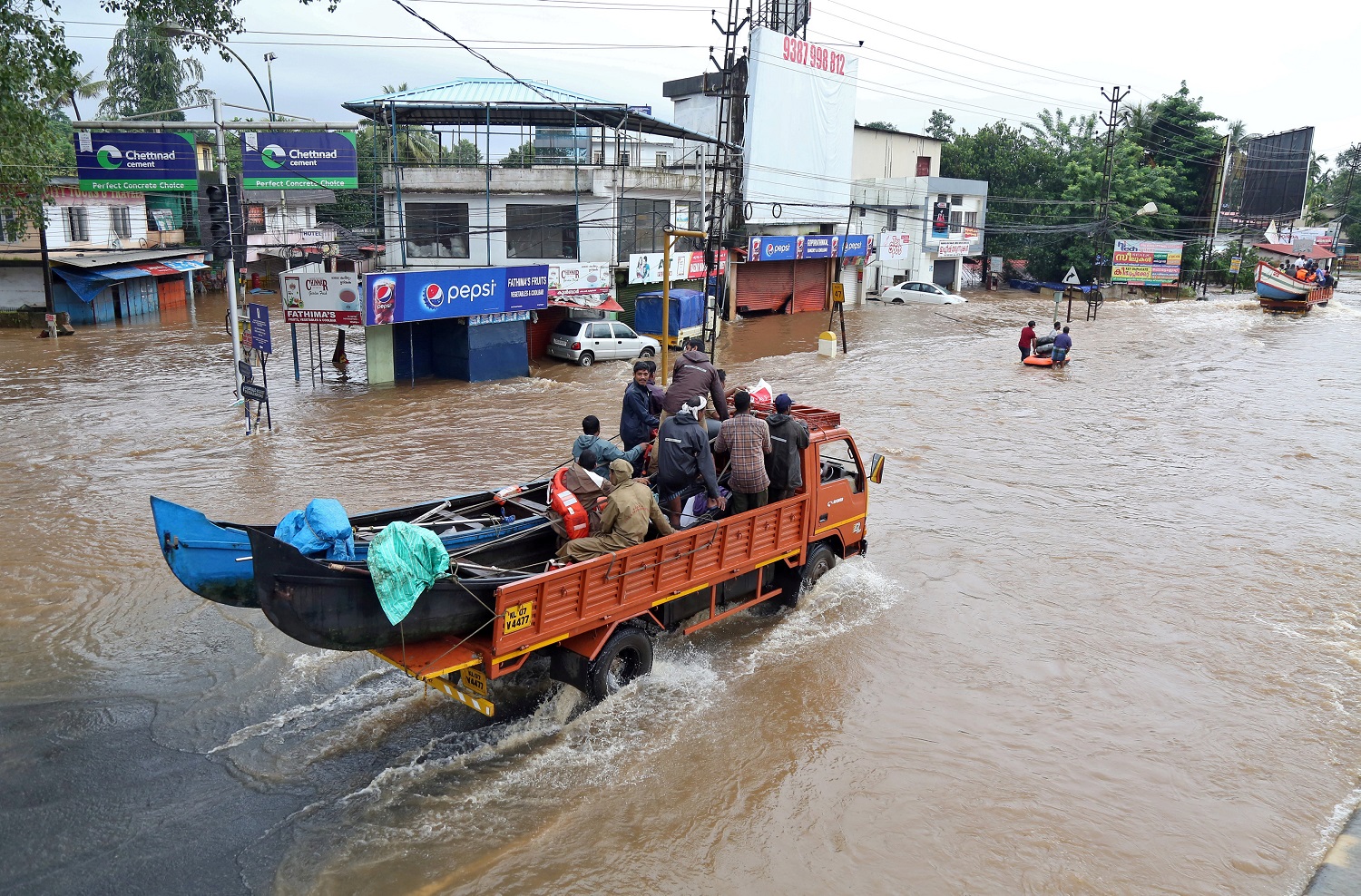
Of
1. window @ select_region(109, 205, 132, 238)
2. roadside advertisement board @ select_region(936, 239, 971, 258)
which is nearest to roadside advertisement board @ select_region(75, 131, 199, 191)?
window @ select_region(109, 205, 132, 238)

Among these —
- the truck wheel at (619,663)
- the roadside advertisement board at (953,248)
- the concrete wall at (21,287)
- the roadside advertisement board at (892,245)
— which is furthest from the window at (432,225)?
the roadside advertisement board at (953,248)

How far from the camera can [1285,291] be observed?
1601 inches

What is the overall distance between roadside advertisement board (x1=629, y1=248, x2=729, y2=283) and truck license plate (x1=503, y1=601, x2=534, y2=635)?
20.4 meters

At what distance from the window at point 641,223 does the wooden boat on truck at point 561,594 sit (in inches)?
820

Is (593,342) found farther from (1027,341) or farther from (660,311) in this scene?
(1027,341)

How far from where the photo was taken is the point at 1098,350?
98.1 ft

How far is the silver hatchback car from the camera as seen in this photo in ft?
80.6

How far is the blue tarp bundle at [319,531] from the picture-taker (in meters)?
6.23

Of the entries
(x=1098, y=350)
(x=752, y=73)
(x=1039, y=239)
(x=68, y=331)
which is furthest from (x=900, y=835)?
(x=1039, y=239)

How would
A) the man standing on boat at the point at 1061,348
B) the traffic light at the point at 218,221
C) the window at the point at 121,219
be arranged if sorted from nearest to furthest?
the traffic light at the point at 218,221 → the man standing on boat at the point at 1061,348 → the window at the point at 121,219

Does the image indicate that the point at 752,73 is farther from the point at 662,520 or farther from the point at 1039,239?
the point at 662,520

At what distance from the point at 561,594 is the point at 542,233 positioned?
22468 millimetres

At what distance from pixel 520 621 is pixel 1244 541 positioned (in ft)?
34.6

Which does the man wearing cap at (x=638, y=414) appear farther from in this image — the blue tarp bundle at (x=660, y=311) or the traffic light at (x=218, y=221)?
the blue tarp bundle at (x=660, y=311)
